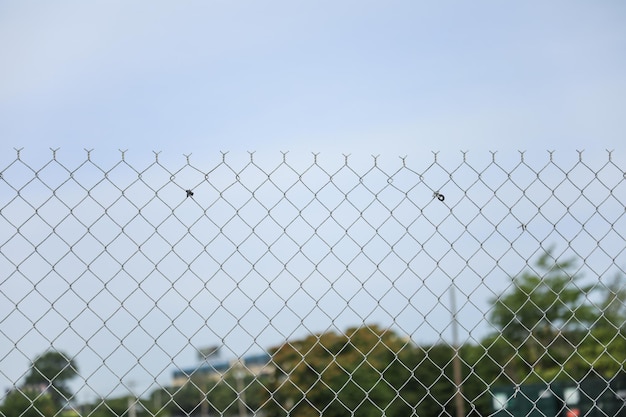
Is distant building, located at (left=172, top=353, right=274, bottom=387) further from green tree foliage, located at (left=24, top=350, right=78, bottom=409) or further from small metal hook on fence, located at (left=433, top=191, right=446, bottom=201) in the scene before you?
small metal hook on fence, located at (left=433, top=191, right=446, bottom=201)

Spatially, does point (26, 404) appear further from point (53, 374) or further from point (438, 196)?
point (438, 196)

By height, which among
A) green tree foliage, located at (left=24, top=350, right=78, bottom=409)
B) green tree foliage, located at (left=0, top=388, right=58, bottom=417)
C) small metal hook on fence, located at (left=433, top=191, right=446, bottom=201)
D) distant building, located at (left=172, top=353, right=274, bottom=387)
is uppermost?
small metal hook on fence, located at (left=433, top=191, right=446, bottom=201)

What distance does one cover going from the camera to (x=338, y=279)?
2547 millimetres

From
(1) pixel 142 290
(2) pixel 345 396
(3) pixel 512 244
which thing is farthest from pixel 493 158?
(2) pixel 345 396

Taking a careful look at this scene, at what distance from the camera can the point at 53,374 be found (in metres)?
2.30

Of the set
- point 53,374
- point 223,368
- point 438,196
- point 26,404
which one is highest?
point 438,196

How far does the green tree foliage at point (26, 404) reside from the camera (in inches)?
90.0

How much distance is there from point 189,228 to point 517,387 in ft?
4.22

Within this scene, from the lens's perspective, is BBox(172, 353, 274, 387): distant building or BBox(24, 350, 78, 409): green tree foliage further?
BBox(172, 353, 274, 387): distant building

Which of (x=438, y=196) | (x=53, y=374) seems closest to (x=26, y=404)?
(x=53, y=374)

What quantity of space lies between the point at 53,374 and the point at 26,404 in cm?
14

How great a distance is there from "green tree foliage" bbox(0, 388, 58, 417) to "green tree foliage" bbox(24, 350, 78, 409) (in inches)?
1.3

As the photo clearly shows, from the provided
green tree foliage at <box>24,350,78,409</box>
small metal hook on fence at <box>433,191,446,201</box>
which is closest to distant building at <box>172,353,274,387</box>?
green tree foliage at <box>24,350,78,409</box>

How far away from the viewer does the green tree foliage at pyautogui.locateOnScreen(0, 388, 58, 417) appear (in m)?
2.29
